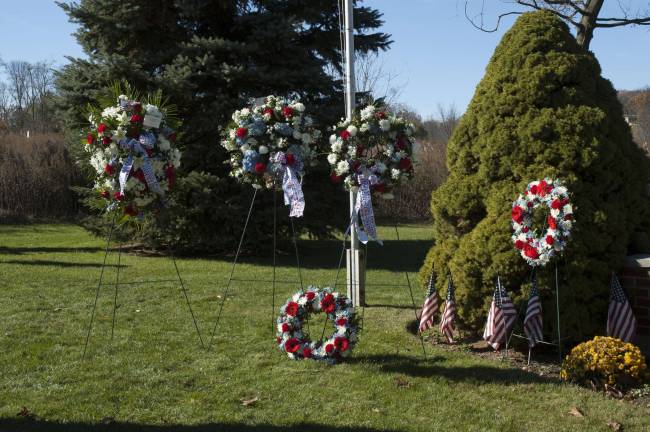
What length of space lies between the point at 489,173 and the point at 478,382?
212cm

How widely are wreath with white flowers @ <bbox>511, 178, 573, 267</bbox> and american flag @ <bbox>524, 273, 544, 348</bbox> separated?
0.30 meters

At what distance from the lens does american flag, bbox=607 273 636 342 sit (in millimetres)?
5664

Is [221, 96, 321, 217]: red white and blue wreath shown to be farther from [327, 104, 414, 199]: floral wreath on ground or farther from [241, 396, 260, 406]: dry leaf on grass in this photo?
[241, 396, 260, 406]: dry leaf on grass

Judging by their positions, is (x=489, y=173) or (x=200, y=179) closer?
(x=489, y=173)

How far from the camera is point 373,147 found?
5777mm

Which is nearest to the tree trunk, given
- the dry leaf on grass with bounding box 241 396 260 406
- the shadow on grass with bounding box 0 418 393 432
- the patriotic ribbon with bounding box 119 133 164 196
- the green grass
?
the green grass

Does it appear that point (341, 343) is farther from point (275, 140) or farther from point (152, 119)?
point (152, 119)

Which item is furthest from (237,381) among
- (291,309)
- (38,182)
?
(38,182)

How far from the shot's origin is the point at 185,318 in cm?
758

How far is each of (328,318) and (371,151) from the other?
1.53 m

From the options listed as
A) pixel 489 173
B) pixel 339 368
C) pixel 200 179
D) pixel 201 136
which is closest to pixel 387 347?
pixel 339 368

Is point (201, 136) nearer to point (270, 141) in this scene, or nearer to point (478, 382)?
point (270, 141)

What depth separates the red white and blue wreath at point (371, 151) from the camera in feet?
18.4

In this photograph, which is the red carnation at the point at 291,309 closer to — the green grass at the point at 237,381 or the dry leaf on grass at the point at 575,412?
the green grass at the point at 237,381
